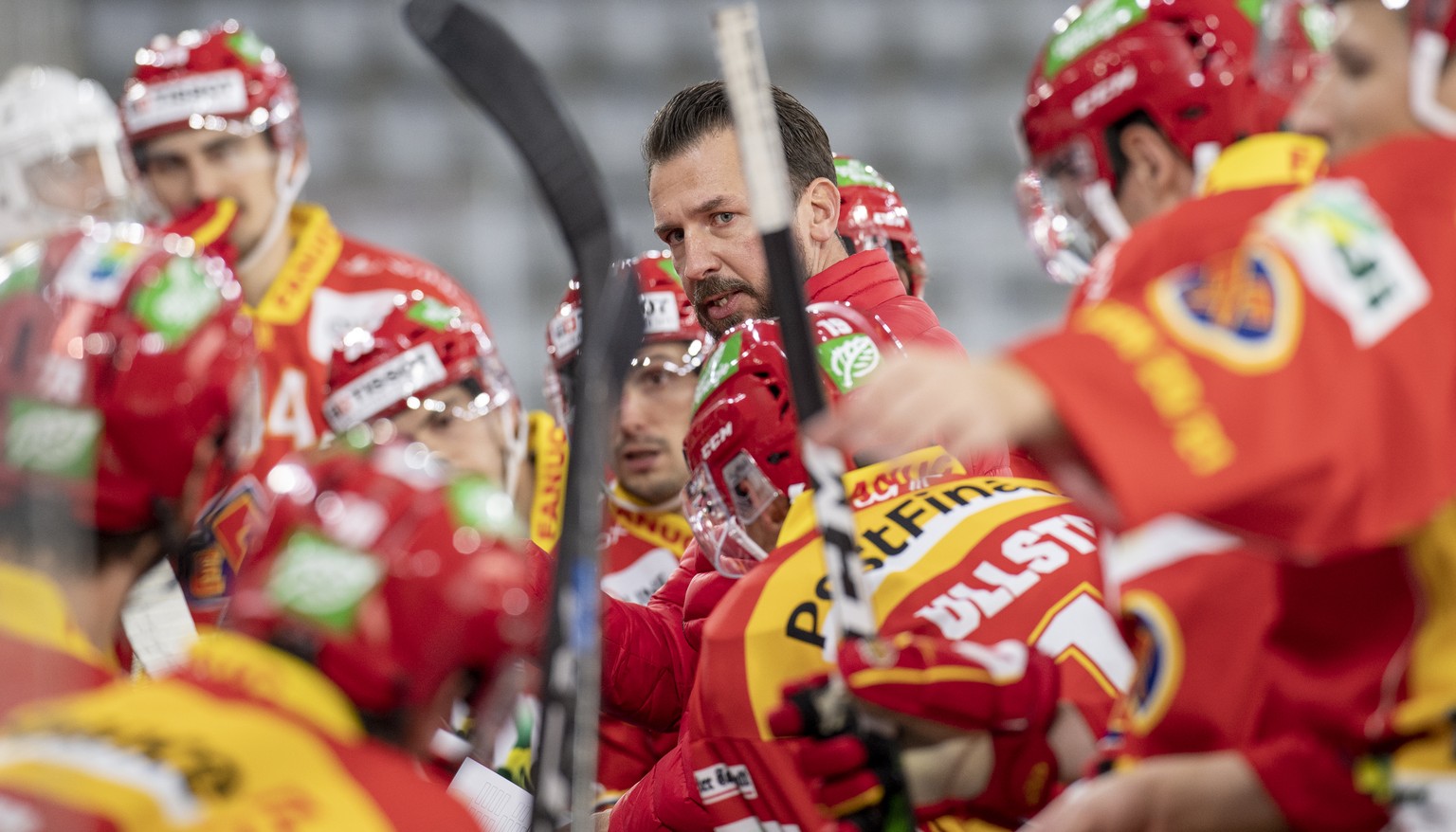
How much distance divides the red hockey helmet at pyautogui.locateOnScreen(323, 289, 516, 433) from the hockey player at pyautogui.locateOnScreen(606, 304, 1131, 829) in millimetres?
907

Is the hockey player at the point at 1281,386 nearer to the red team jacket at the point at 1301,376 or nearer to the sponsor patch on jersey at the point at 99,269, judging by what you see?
the red team jacket at the point at 1301,376

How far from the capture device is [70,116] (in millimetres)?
4383

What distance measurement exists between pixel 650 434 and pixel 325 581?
237 centimetres

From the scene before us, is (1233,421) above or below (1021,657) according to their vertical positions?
above

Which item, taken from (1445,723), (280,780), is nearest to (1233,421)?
(1445,723)

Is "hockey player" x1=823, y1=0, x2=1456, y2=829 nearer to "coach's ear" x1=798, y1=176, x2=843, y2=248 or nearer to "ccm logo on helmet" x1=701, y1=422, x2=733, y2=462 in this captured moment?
"ccm logo on helmet" x1=701, y1=422, x2=733, y2=462

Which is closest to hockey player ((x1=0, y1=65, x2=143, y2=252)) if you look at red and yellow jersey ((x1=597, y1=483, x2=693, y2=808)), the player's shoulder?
red and yellow jersey ((x1=597, y1=483, x2=693, y2=808))

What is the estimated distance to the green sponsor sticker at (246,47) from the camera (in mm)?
4332

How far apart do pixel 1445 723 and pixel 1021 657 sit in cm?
58

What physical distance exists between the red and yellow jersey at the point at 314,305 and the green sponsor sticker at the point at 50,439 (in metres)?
1.97

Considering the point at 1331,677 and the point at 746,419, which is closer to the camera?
the point at 1331,677

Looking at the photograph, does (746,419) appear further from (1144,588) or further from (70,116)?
(70,116)

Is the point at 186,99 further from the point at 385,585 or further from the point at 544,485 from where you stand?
the point at 385,585

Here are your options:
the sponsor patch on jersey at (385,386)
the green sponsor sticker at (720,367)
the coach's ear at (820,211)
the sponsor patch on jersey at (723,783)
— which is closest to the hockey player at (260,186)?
the sponsor patch on jersey at (385,386)
